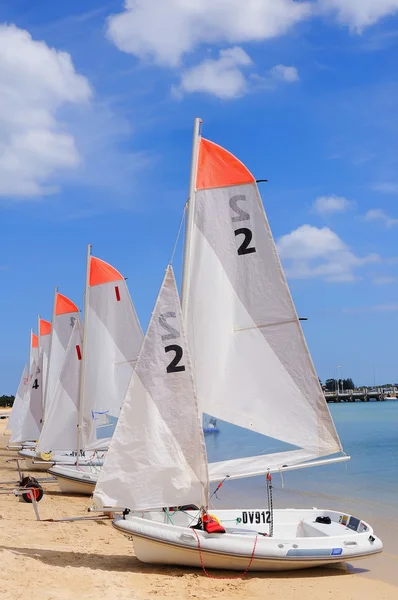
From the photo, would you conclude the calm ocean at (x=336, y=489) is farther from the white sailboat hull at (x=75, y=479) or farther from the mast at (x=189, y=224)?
the white sailboat hull at (x=75, y=479)

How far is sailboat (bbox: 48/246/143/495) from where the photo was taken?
2045 centimetres

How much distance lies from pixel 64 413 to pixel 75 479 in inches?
80.1

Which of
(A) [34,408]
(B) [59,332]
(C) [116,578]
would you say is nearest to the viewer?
(C) [116,578]

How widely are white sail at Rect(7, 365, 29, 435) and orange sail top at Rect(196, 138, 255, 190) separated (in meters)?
22.5

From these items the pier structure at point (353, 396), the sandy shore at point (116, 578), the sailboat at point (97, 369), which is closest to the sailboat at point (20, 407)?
the sailboat at point (97, 369)

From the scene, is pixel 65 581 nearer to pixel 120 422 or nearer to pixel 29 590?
pixel 29 590

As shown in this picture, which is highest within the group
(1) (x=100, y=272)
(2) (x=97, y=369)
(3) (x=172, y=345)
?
(1) (x=100, y=272)

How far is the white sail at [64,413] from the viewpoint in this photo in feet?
66.9

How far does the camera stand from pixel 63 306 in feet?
90.9

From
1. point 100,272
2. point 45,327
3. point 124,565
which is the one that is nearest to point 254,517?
point 124,565

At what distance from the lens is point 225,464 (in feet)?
36.4

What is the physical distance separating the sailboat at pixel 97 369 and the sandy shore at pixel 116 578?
6.57 metres

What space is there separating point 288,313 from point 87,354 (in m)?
11.4

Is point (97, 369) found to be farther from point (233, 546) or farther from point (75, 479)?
point (233, 546)
